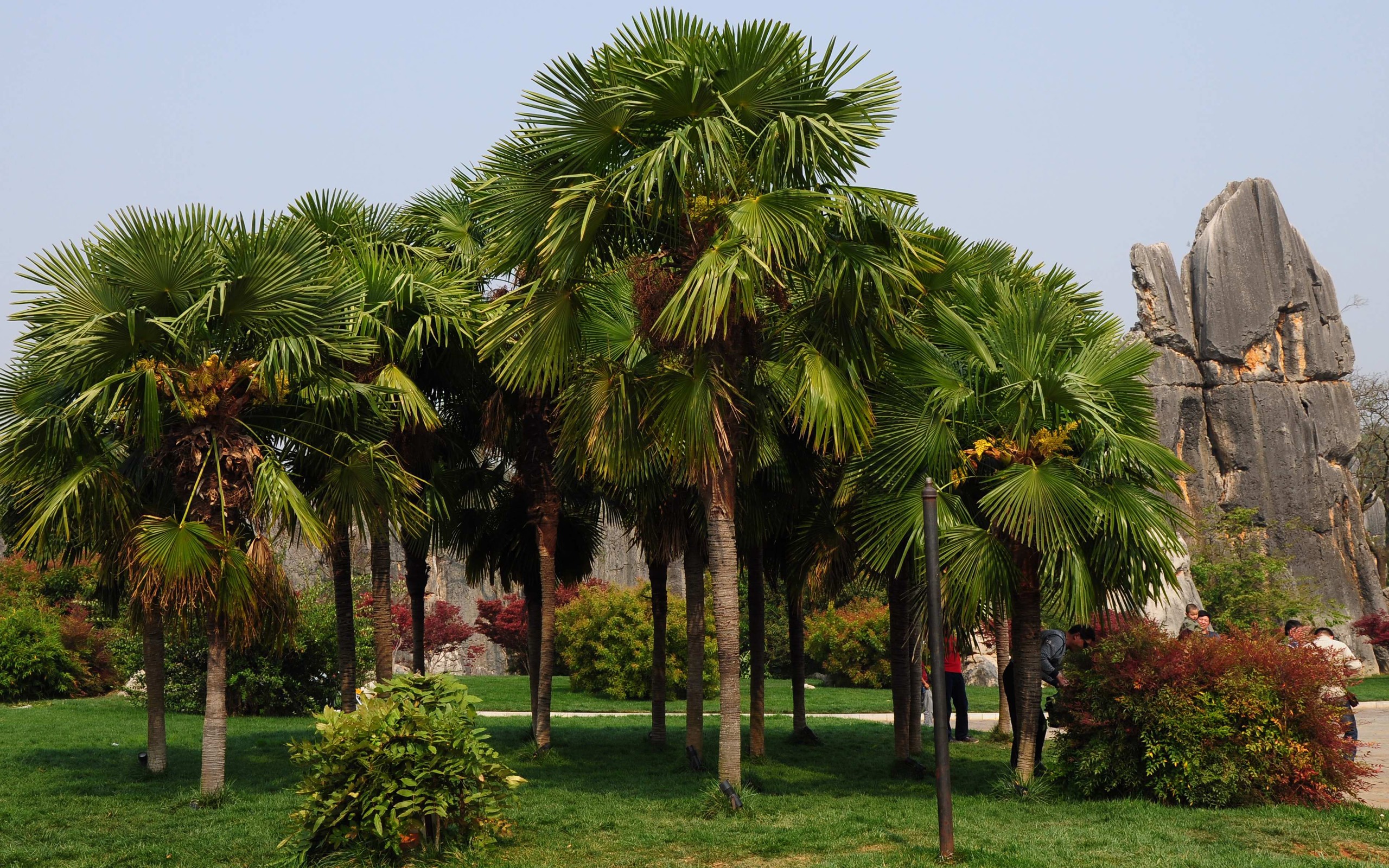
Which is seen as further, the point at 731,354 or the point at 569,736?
the point at 569,736

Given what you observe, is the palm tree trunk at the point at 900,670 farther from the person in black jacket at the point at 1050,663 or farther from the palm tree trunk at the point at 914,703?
the person in black jacket at the point at 1050,663

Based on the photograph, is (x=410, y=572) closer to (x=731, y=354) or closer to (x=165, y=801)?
(x=165, y=801)

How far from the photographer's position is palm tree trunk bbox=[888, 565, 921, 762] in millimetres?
13141

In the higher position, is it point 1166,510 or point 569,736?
point 1166,510

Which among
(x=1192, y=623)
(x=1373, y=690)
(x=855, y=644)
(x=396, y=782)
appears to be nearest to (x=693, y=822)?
(x=396, y=782)

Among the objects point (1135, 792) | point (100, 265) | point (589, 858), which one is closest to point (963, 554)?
point (1135, 792)

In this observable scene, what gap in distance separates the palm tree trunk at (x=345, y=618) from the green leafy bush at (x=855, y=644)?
51.8 ft

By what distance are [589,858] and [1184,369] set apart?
33.7 meters

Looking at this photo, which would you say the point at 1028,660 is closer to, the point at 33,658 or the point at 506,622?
the point at 33,658

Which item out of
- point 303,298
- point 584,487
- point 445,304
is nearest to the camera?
point 303,298

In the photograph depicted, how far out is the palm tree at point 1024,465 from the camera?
1018 centimetres

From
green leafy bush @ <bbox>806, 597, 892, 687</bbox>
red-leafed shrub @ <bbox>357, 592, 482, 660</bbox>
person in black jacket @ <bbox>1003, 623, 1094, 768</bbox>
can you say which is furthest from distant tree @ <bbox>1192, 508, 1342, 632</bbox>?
red-leafed shrub @ <bbox>357, 592, 482, 660</bbox>

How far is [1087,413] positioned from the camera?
33.6 ft

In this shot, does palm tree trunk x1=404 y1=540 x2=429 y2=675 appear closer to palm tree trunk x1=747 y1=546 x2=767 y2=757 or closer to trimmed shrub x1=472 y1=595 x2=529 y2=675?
palm tree trunk x1=747 y1=546 x2=767 y2=757
